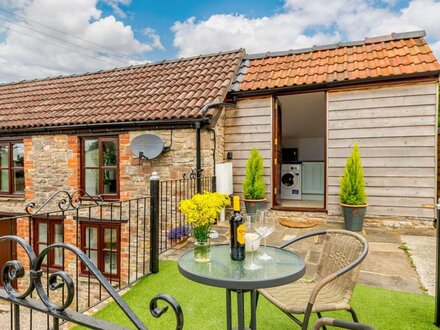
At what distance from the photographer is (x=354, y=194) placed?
492 cm

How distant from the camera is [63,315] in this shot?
0.92 meters

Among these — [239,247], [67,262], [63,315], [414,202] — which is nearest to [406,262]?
[414,202]

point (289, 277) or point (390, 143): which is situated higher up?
point (390, 143)

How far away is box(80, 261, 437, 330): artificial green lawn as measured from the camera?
2262 millimetres

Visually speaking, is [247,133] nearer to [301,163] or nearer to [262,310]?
[301,163]

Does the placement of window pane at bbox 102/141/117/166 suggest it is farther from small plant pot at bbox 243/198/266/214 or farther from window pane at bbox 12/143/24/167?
small plant pot at bbox 243/198/266/214

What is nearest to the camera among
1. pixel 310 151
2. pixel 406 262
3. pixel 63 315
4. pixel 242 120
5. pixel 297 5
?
pixel 63 315

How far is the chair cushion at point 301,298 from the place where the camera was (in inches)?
69.0

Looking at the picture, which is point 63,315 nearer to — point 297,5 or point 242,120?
point 242,120

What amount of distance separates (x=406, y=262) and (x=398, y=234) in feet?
4.65

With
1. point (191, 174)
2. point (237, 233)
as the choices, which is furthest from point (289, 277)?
point (191, 174)

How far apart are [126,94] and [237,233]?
5.94 m

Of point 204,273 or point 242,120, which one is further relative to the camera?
point 242,120

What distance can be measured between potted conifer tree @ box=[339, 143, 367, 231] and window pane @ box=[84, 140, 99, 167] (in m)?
5.05
